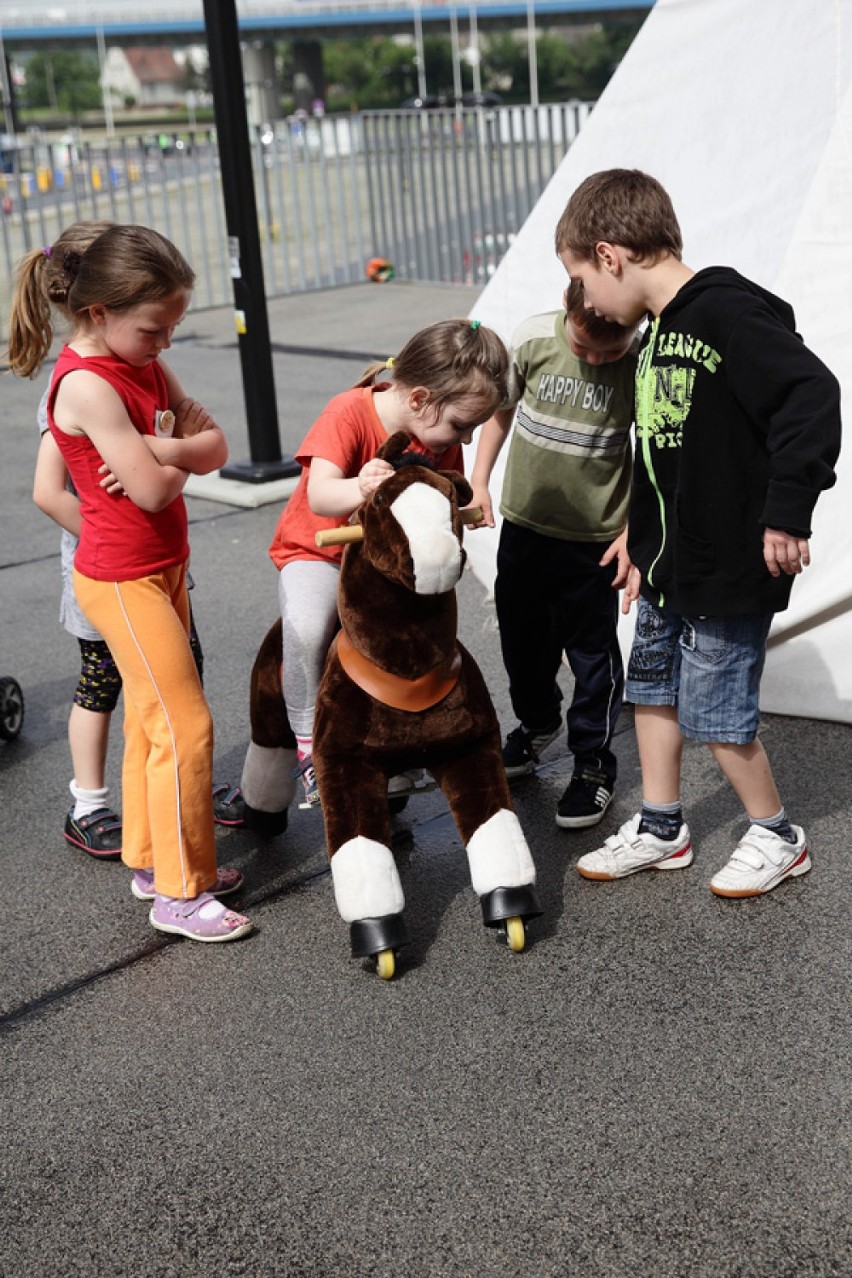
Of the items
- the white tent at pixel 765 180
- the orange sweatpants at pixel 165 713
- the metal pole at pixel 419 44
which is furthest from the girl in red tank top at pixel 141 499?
the metal pole at pixel 419 44

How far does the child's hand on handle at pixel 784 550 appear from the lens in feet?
9.66

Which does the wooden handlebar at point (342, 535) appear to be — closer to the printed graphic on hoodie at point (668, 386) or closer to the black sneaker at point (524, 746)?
the printed graphic on hoodie at point (668, 386)

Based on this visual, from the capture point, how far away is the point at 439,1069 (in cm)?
289

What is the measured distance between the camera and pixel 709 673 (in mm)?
3316

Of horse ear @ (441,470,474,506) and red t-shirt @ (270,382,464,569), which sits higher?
red t-shirt @ (270,382,464,569)

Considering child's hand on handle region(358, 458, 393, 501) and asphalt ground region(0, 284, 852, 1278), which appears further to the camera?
child's hand on handle region(358, 458, 393, 501)

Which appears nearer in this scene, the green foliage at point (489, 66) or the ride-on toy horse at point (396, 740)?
the ride-on toy horse at point (396, 740)

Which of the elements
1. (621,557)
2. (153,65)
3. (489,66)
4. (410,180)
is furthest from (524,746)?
(153,65)

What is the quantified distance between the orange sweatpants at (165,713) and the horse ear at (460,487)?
2.50 ft

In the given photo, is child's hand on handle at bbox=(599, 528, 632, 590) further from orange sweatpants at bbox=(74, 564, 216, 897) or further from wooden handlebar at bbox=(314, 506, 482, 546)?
orange sweatpants at bbox=(74, 564, 216, 897)

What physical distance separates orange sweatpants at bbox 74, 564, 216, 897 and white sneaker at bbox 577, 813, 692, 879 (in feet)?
3.28

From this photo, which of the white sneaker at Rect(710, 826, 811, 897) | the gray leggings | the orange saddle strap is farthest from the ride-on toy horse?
the white sneaker at Rect(710, 826, 811, 897)

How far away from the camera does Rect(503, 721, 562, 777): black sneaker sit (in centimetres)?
422

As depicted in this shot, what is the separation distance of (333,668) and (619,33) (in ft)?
373
